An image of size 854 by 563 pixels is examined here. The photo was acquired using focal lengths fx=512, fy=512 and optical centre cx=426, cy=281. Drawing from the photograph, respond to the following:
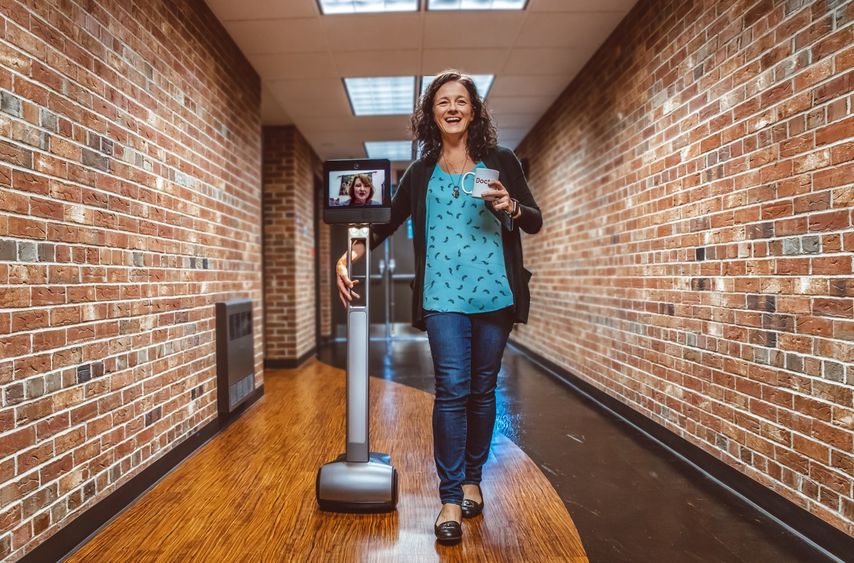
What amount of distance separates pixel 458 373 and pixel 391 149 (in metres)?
5.29

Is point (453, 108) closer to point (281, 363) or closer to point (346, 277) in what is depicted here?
point (346, 277)

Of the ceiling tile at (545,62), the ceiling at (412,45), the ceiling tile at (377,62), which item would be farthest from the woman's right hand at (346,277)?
the ceiling tile at (545,62)

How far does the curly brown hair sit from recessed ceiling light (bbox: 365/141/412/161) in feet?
14.0

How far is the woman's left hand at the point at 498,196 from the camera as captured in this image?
1506 millimetres

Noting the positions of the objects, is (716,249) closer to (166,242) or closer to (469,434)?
(469,434)

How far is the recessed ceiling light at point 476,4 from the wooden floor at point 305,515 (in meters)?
2.47

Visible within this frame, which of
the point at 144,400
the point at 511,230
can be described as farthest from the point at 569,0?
the point at 144,400

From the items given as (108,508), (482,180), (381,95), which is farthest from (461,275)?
(381,95)

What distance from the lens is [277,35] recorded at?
334 centimetres

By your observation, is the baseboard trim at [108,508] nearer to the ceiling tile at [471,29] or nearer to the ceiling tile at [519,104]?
the ceiling tile at [471,29]

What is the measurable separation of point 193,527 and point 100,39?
182 cm

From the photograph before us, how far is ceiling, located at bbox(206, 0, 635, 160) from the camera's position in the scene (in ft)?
10.2

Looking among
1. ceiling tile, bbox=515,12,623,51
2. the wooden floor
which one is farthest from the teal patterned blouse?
ceiling tile, bbox=515,12,623,51

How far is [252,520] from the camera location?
5.96ft
